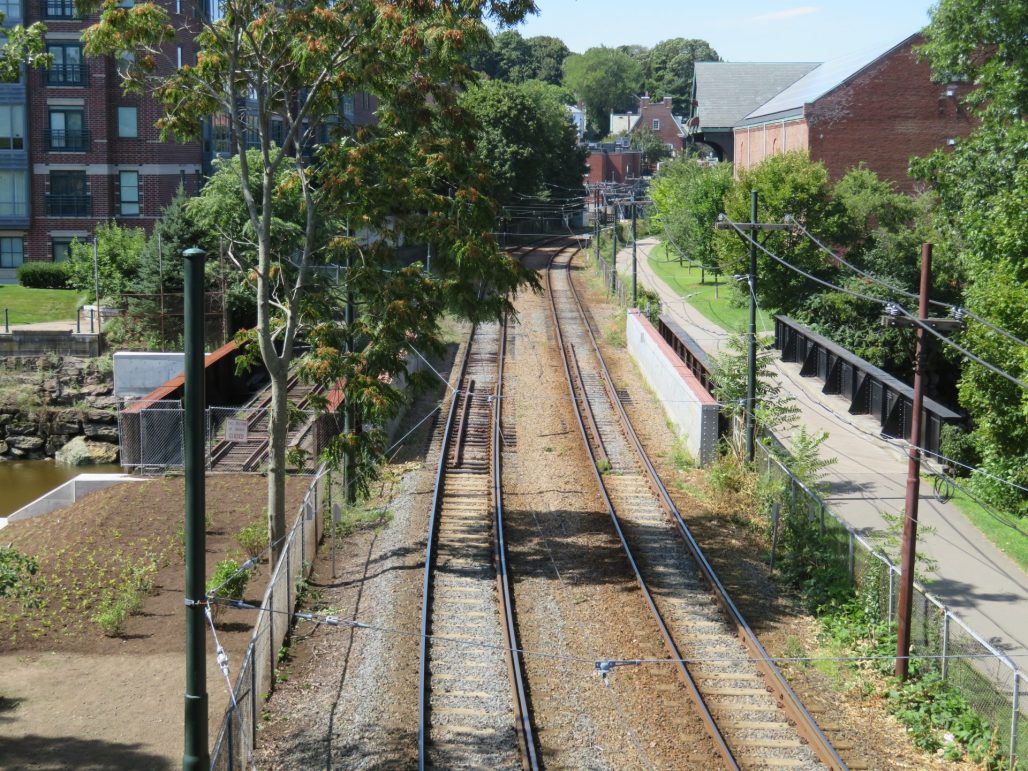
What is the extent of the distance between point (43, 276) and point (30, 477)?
715 inches

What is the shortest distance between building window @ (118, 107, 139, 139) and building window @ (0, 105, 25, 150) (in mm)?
4225

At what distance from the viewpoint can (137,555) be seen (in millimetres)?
20391

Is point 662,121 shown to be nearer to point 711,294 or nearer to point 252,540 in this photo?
point 711,294

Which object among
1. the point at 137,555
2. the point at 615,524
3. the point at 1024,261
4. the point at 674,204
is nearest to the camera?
the point at 137,555

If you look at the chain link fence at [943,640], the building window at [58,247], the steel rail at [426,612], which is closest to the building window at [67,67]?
the building window at [58,247]

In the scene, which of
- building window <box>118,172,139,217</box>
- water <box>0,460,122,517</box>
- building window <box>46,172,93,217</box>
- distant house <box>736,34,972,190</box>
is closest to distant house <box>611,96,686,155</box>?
distant house <box>736,34,972,190</box>

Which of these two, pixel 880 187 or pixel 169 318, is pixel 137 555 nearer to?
pixel 169 318

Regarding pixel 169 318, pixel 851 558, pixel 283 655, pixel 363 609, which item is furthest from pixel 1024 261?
pixel 169 318

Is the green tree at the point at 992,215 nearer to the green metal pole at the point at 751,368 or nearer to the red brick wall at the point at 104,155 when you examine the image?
the green metal pole at the point at 751,368

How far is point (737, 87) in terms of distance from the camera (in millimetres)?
73500

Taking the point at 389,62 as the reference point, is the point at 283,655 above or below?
below

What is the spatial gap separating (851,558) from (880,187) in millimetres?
31915

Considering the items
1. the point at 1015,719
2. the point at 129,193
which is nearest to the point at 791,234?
the point at 129,193

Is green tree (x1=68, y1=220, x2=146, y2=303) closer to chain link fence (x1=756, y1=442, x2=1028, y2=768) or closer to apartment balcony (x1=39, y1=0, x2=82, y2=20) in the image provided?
apartment balcony (x1=39, y1=0, x2=82, y2=20)
